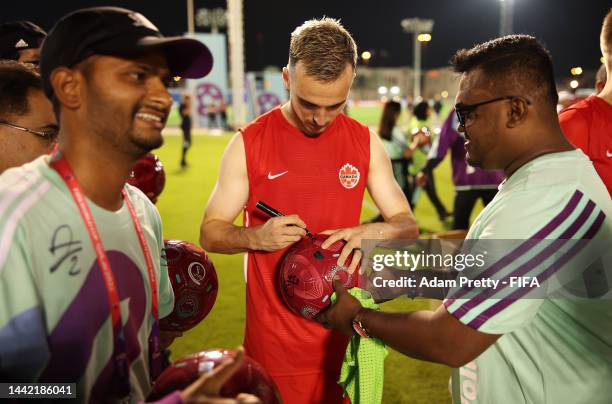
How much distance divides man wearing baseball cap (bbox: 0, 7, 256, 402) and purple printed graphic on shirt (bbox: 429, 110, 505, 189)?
579 cm

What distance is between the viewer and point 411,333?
6.48 ft

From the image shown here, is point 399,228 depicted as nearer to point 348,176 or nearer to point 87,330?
point 348,176

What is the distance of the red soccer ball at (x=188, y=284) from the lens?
120 inches

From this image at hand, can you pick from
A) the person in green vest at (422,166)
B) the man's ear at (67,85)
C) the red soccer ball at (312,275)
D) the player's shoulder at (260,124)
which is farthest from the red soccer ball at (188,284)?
the person in green vest at (422,166)

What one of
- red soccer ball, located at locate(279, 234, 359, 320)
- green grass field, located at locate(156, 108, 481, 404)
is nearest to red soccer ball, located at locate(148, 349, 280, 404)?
red soccer ball, located at locate(279, 234, 359, 320)

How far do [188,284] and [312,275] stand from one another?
103cm

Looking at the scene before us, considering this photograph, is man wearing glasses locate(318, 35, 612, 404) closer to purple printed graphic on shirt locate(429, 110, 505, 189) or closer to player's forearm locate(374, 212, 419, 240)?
player's forearm locate(374, 212, 419, 240)

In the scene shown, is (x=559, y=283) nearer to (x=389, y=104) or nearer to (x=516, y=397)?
(x=516, y=397)

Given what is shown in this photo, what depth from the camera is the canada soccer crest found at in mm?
2977

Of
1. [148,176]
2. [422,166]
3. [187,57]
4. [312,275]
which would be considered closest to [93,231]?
[187,57]

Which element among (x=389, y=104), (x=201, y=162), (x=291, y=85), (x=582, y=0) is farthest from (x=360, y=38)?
(x=291, y=85)

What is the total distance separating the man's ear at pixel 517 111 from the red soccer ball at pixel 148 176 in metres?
3.46

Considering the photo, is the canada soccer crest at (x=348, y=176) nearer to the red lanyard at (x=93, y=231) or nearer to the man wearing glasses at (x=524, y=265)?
the man wearing glasses at (x=524, y=265)

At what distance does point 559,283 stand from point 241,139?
1783 mm
